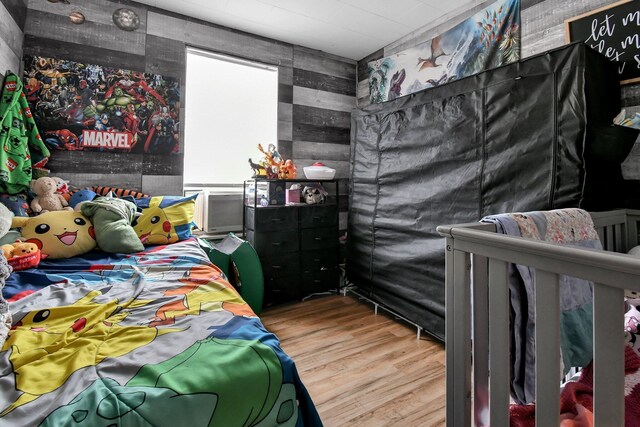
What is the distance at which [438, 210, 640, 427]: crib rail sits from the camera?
1.79 feet

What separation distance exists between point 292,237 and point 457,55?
2052 mm

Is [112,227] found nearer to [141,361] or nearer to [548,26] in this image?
[141,361]

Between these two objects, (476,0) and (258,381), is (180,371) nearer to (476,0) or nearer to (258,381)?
(258,381)

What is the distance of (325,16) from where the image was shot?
2.62m

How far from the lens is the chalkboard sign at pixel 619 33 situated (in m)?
1.59

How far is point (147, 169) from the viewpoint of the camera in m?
2.52

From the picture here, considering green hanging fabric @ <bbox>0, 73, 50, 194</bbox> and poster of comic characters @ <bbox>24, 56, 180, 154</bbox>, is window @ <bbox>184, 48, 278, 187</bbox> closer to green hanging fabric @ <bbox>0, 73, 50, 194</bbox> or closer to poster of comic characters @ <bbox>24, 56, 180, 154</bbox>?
poster of comic characters @ <bbox>24, 56, 180, 154</bbox>

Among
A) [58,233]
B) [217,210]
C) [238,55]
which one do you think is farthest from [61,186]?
[238,55]

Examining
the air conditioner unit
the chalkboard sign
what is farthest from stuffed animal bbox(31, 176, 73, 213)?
the chalkboard sign

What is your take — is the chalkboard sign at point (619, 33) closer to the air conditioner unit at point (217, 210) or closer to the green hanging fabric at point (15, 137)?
the air conditioner unit at point (217, 210)

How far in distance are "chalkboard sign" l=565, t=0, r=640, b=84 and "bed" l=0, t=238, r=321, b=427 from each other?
2.21 metres

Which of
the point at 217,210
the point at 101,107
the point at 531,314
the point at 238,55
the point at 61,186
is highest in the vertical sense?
the point at 238,55

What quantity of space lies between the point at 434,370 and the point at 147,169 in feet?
8.35

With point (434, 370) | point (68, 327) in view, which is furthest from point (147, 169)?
point (434, 370)
